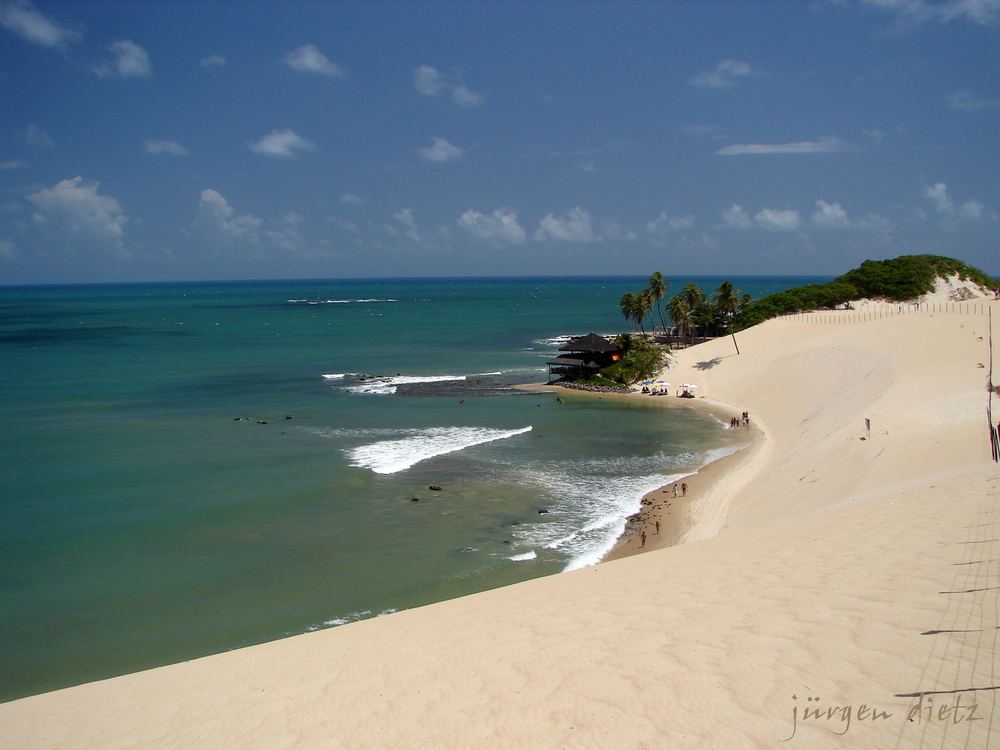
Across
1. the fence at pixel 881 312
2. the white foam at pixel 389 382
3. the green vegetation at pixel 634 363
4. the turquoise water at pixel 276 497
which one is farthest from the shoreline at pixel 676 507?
the white foam at pixel 389 382

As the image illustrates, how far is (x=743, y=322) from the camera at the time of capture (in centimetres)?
7144

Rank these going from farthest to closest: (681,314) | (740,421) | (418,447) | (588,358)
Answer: (681,314)
(588,358)
(740,421)
(418,447)

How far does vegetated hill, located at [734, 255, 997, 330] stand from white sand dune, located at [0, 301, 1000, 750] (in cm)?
5535

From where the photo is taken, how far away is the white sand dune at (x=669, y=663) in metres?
8.20

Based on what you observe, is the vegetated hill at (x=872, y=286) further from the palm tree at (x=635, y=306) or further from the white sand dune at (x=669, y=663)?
the white sand dune at (x=669, y=663)

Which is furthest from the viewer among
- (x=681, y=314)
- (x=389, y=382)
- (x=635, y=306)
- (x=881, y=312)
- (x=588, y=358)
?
(x=635, y=306)

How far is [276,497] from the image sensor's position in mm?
29594

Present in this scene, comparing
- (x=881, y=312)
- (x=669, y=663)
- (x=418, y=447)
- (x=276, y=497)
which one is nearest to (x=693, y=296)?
(x=881, y=312)

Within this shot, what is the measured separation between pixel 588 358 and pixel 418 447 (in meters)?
26.5

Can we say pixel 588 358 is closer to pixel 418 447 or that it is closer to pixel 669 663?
pixel 418 447

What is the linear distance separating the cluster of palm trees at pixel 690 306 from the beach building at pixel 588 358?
12.4m

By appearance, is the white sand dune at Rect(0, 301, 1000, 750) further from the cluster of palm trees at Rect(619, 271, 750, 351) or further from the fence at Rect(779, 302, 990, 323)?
the cluster of palm trees at Rect(619, 271, 750, 351)

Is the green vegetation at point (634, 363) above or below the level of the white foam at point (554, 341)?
below

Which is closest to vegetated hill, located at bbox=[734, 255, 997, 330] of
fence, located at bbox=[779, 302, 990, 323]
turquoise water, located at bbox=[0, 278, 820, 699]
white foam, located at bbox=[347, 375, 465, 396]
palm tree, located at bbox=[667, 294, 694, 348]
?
fence, located at bbox=[779, 302, 990, 323]
